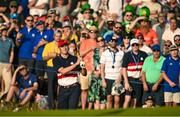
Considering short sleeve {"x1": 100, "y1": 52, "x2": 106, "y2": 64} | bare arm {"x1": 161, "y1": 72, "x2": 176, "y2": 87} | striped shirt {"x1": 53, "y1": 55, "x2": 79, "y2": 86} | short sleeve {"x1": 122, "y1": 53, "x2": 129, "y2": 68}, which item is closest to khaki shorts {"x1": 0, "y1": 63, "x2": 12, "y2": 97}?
striped shirt {"x1": 53, "y1": 55, "x2": 79, "y2": 86}

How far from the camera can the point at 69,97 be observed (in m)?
15.8

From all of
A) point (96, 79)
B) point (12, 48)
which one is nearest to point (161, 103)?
point (96, 79)

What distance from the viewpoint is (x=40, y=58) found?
16906 millimetres

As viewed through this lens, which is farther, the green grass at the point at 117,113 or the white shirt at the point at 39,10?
the white shirt at the point at 39,10

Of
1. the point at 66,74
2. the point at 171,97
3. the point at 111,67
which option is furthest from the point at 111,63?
the point at 171,97

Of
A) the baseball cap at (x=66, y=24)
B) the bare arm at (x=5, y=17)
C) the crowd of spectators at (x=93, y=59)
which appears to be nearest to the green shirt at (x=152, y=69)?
the crowd of spectators at (x=93, y=59)

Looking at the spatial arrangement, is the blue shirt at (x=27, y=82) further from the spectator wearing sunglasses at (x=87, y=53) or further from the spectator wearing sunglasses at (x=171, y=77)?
the spectator wearing sunglasses at (x=171, y=77)

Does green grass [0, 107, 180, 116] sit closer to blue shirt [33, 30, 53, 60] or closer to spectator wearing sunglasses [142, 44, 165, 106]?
spectator wearing sunglasses [142, 44, 165, 106]

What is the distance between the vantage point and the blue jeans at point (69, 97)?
15.8 m

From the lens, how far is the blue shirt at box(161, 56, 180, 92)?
15.8 metres

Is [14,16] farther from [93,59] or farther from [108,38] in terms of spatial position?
[108,38]

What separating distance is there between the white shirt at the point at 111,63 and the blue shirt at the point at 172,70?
997 mm

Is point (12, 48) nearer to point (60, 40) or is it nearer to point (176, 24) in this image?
point (60, 40)

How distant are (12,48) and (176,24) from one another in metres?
4.05
